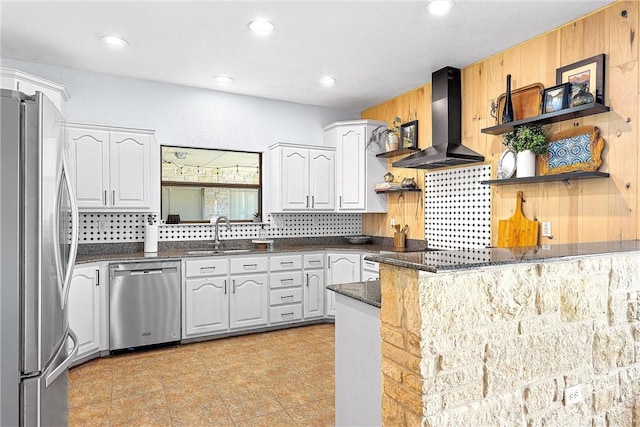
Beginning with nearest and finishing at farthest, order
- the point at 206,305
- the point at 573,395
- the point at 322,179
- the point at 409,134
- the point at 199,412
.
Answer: the point at 573,395 → the point at 199,412 → the point at 206,305 → the point at 409,134 → the point at 322,179

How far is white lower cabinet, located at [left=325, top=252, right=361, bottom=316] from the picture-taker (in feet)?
14.4

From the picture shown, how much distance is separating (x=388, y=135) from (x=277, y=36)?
1.98 m

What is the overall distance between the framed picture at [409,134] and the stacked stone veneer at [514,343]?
263cm

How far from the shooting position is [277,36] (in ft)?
10.0

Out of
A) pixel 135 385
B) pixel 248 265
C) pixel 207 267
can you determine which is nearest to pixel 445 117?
pixel 248 265

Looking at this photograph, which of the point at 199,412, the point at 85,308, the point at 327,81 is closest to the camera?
the point at 199,412

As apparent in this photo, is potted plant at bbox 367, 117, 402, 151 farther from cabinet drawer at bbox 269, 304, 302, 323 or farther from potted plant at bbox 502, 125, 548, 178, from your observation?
Result: cabinet drawer at bbox 269, 304, 302, 323

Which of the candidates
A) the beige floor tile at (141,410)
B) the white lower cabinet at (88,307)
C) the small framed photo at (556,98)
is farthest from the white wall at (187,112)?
the small framed photo at (556,98)

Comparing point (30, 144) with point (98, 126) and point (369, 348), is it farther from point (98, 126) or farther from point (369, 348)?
point (98, 126)

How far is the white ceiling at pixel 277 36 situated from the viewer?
2629 mm

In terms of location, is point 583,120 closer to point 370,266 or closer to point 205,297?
point 370,266

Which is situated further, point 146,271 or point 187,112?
point 187,112

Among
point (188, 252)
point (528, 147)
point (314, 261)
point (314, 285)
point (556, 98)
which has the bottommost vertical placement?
point (314, 285)

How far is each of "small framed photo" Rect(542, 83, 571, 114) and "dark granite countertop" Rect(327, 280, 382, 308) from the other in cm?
189
